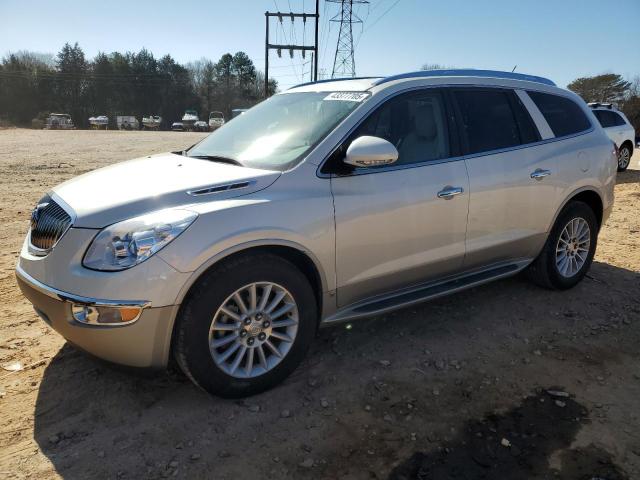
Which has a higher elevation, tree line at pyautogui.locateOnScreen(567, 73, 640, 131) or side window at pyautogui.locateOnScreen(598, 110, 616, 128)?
tree line at pyautogui.locateOnScreen(567, 73, 640, 131)

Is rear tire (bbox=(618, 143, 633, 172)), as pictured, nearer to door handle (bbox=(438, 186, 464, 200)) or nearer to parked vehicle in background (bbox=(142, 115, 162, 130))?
door handle (bbox=(438, 186, 464, 200))

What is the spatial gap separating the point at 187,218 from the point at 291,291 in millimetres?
768

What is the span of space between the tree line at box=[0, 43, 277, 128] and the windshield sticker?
5974 cm

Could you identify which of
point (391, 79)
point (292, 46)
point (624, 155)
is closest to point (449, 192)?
point (391, 79)

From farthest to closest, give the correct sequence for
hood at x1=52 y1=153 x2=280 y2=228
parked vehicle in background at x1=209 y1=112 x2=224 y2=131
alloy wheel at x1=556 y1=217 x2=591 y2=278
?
parked vehicle in background at x1=209 y1=112 x2=224 y2=131 < alloy wheel at x1=556 y1=217 x2=591 y2=278 < hood at x1=52 y1=153 x2=280 y2=228

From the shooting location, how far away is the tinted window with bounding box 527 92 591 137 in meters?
4.50

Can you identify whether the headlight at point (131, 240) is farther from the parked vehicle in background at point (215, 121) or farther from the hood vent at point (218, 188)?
the parked vehicle in background at point (215, 121)

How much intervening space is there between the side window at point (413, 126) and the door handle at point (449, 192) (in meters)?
0.25

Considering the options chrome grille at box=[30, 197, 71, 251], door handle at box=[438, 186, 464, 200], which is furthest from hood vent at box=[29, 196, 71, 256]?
door handle at box=[438, 186, 464, 200]

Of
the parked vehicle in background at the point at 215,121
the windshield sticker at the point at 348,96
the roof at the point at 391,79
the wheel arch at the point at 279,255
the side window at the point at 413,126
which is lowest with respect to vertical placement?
the wheel arch at the point at 279,255

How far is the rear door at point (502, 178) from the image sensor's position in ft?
12.7

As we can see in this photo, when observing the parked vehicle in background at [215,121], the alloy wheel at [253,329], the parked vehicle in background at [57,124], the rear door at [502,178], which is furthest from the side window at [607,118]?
the parked vehicle in background at [57,124]

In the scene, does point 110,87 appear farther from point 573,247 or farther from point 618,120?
point 573,247

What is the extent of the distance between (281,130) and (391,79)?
0.89 meters
